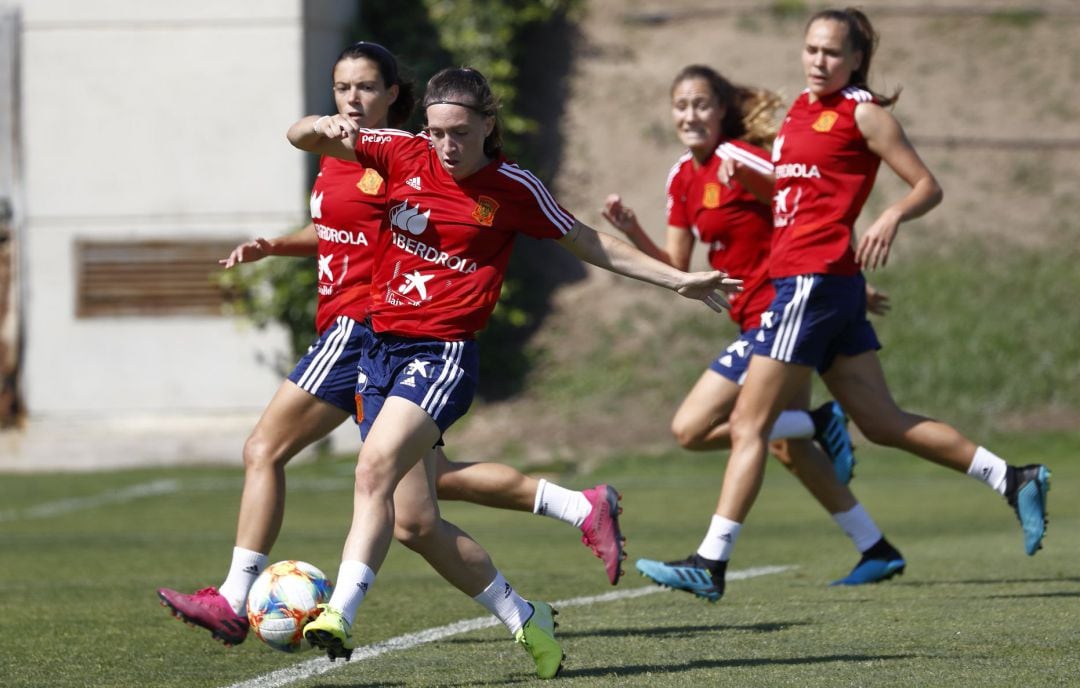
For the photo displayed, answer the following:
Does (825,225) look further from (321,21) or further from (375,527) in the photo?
(321,21)

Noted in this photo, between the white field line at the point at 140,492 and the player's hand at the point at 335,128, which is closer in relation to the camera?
the player's hand at the point at 335,128

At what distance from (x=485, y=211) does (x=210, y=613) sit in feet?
5.22

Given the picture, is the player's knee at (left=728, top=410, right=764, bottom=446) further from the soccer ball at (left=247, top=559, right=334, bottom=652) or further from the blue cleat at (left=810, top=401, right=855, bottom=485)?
the soccer ball at (left=247, top=559, right=334, bottom=652)

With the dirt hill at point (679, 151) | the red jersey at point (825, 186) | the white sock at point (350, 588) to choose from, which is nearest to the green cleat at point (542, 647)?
the white sock at point (350, 588)

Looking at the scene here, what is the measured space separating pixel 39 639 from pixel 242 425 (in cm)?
1060

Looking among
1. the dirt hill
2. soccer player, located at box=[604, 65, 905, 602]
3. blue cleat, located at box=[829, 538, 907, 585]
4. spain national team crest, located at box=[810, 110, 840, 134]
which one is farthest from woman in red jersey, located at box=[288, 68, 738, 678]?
the dirt hill

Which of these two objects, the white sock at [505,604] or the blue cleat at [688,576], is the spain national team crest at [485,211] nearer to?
the white sock at [505,604]

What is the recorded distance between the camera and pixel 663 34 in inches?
808

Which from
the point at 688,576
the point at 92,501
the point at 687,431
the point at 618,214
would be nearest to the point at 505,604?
the point at 688,576

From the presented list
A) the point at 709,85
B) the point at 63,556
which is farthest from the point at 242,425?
the point at 709,85

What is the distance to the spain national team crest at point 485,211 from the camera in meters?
5.22

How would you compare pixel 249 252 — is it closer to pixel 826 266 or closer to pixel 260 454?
pixel 260 454

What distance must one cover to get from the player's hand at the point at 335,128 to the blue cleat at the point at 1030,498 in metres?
3.07

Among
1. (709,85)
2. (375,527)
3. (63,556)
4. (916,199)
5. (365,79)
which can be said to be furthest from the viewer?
(63,556)
